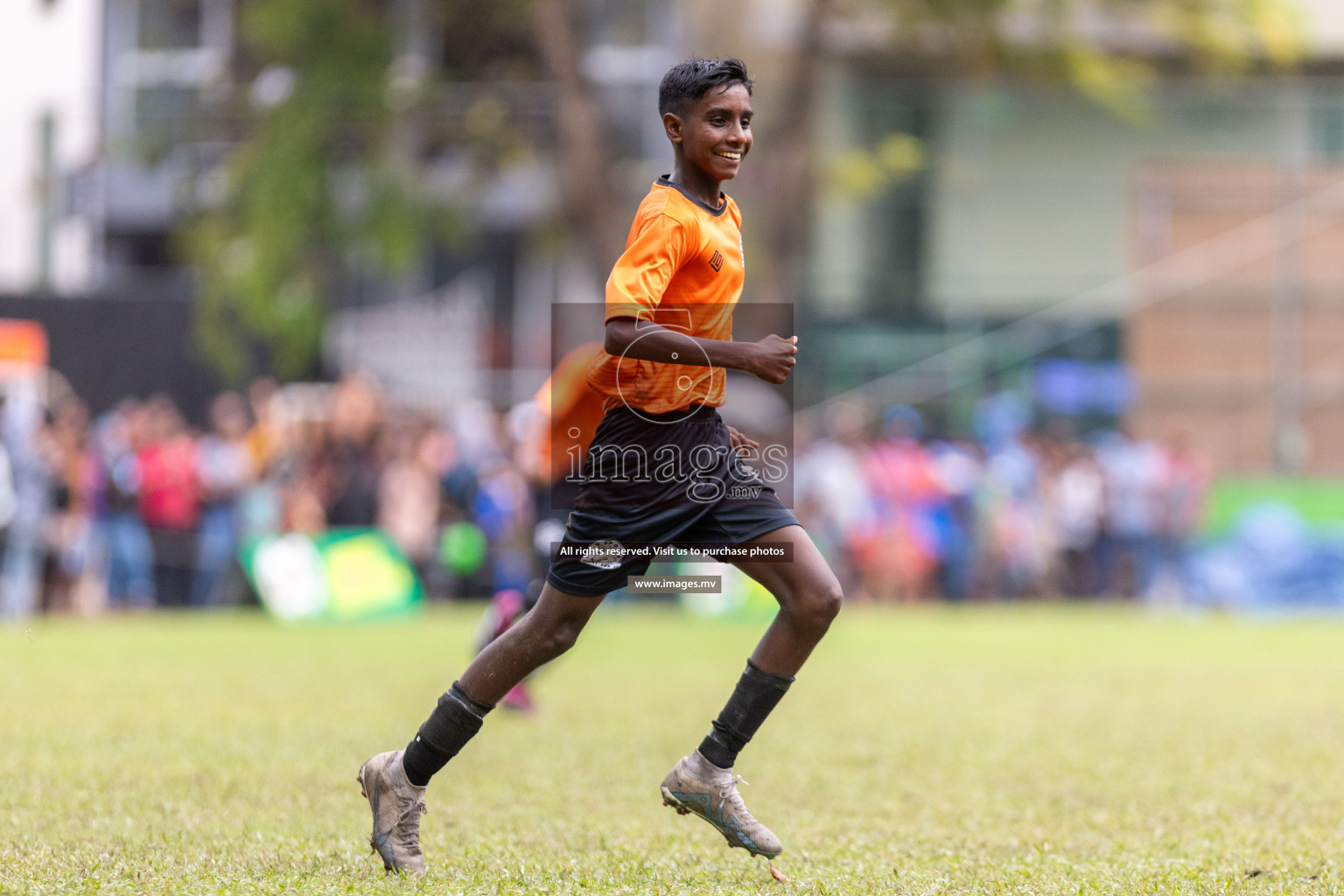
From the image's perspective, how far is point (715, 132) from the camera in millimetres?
4719

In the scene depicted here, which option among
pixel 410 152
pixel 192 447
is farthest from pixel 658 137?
pixel 192 447

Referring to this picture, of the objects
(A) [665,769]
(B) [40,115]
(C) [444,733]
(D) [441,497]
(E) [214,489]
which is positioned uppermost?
(B) [40,115]

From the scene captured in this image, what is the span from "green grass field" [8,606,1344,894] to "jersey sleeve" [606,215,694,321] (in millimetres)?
1527

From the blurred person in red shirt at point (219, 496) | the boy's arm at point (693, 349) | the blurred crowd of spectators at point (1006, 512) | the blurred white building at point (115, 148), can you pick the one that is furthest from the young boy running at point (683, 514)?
the blurred crowd of spectators at point (1006, 512)

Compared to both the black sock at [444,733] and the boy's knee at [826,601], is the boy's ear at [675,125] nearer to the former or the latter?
the boy's knee at [826,601]

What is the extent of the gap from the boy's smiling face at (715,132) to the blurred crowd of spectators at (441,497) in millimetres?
10341

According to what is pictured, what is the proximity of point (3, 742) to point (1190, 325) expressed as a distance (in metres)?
17.0

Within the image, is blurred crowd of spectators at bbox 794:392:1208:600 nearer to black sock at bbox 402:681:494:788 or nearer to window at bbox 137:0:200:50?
window at bbox 137:0:200:50

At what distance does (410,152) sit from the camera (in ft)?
65.6

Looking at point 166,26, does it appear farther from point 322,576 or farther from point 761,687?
point 761,687

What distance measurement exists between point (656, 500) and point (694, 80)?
45.2 inches

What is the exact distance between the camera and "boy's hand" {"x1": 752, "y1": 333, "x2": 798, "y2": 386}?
4.49 meters

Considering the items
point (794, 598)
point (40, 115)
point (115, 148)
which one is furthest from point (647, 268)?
point (115, 148)

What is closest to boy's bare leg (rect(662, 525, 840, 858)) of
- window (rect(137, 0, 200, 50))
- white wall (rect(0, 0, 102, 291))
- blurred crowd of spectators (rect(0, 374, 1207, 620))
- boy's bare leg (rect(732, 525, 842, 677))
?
A: boy's bare leg (rect(732, 525, 842, 677))
